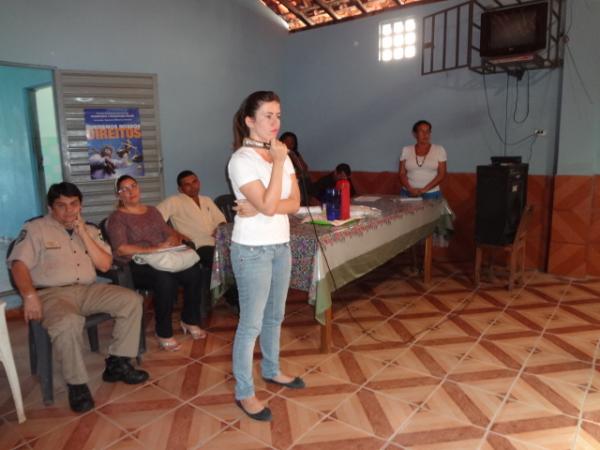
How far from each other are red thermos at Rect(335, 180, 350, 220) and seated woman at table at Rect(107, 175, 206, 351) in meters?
1.05

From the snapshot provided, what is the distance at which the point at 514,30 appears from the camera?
12.5 feet

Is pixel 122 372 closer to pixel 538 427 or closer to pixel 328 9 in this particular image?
pixel 538 427

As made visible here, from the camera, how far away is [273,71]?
232 inches

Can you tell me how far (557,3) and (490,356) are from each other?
126 inches

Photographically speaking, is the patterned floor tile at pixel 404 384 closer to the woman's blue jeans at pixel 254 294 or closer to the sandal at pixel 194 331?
the woman's blue jeans at pixel 254 294

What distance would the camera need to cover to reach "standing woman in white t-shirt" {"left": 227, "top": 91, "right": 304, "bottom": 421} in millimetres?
1831

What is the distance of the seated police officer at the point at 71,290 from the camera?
2.23 m

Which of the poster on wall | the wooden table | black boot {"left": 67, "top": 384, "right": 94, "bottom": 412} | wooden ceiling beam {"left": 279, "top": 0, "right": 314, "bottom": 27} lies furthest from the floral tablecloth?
wooden ceiling beam {"left": 279, "top": 0, "right": 314, "bottom": 27}

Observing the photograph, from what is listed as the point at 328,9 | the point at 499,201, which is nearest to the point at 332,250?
the point at 499,201

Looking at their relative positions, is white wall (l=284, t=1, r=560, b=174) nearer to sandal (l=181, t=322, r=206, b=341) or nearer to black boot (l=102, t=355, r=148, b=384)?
sandal (l=181, t=322, r=206, b=341)

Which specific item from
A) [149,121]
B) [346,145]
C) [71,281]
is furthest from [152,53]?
[71,281]

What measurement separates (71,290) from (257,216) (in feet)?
4.07

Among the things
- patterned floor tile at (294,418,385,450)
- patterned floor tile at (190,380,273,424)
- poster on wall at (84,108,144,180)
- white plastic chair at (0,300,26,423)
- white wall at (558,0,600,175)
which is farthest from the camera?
poster on wall at (84,108,144,180)

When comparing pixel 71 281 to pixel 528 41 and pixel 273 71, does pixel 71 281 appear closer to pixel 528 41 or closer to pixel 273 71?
pixel 528 41
